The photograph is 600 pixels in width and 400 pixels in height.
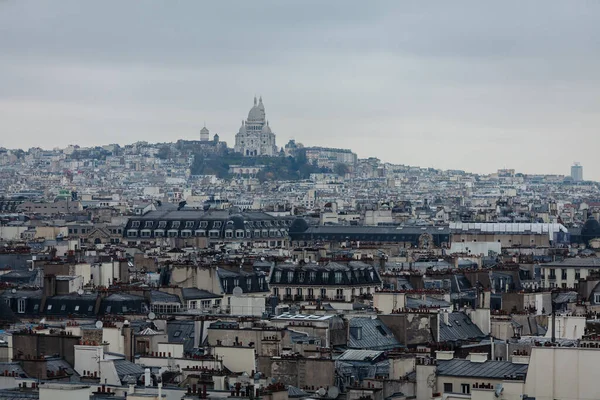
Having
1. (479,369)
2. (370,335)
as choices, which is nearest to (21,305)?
(370,335)

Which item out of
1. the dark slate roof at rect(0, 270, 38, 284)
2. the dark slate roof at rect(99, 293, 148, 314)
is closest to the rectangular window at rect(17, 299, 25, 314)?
the dark slate roof at rect(99, 293, 148, 314)

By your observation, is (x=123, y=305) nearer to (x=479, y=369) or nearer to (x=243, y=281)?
(x=243, y=281)

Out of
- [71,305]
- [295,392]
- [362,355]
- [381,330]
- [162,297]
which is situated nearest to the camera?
[295,392]

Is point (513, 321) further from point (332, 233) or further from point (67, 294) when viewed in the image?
point (332, 233)

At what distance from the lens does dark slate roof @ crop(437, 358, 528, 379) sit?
30.8 metres

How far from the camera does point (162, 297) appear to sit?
175 ft

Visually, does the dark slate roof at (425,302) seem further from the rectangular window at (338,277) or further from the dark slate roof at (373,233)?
the dark slate roof at (373,233)

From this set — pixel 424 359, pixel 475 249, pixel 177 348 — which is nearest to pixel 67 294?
pixel 177 348

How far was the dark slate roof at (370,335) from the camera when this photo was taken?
41.6 m

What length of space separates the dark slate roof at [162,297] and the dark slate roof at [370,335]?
34.4 feet

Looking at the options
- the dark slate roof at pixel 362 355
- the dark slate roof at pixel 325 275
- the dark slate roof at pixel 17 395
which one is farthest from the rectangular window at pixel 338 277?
the dark slate roof at pixel 17 395

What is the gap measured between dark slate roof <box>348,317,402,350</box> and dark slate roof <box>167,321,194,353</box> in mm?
3173

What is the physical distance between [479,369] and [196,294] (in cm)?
2506

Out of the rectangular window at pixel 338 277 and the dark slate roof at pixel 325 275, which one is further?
the dark slate roof at pixel 325 275
